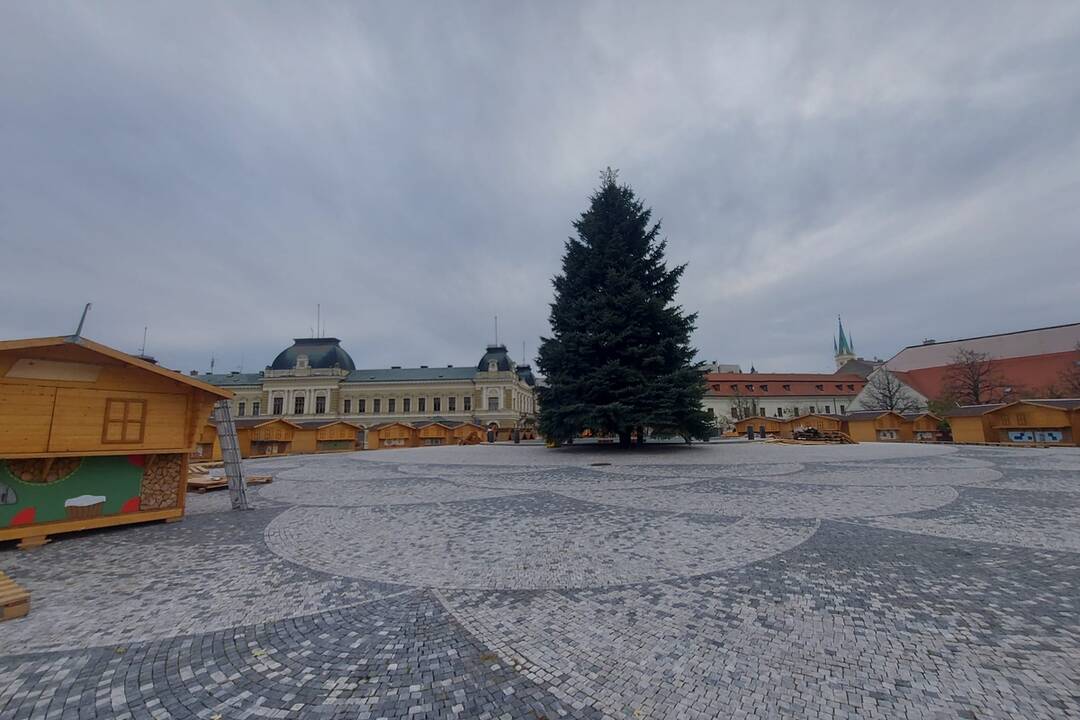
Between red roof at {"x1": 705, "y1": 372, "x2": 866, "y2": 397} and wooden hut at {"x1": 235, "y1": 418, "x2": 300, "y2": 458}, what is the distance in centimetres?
6279

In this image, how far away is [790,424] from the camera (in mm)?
45812

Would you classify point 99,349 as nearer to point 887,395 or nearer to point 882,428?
point 882,428

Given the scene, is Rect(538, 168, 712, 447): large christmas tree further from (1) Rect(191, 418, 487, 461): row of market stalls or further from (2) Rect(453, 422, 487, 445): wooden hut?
(2) Rect(453, 422, 487, 445): wooden hut

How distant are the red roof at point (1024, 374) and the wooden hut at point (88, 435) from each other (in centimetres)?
6612

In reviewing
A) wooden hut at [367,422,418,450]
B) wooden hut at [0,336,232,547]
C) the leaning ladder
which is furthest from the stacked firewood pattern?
wooden hut at [367,422,418,450]

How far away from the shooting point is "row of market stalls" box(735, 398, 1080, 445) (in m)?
26.6

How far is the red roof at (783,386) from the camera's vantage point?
75375mm

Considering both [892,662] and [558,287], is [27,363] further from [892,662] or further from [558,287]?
[558,287]

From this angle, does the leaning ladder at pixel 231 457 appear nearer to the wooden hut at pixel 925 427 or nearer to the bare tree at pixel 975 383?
the wooden hut at pixel 925 427

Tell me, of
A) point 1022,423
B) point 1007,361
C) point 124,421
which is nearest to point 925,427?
point 1022,423

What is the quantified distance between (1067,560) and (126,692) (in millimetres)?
9919

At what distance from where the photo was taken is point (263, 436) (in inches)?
1225

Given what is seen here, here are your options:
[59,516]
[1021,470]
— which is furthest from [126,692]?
[1021,470]

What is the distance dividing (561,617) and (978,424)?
39.5 metres
